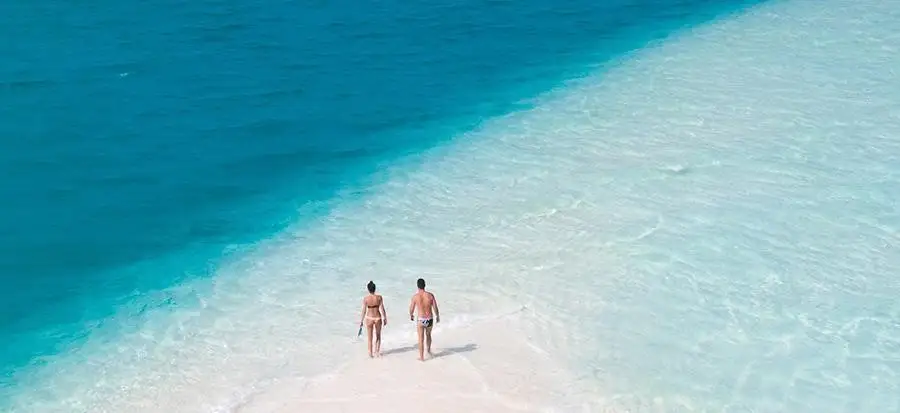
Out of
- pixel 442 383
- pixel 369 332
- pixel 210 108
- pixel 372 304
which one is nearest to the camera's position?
pixel 372 304

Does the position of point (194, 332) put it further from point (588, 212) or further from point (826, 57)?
point (826, 57)

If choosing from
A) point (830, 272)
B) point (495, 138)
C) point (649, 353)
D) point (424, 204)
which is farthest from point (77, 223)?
point (830, 272)

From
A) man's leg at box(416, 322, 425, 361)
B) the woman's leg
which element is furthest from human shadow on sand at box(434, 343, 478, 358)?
the woman's leg

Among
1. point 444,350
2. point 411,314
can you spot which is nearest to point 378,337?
point 411,314

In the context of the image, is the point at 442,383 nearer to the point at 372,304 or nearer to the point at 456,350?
the point at 456,350

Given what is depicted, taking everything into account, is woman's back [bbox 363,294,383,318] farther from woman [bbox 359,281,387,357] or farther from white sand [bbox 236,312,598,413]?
white sand [bbox 236,312,598,413]
